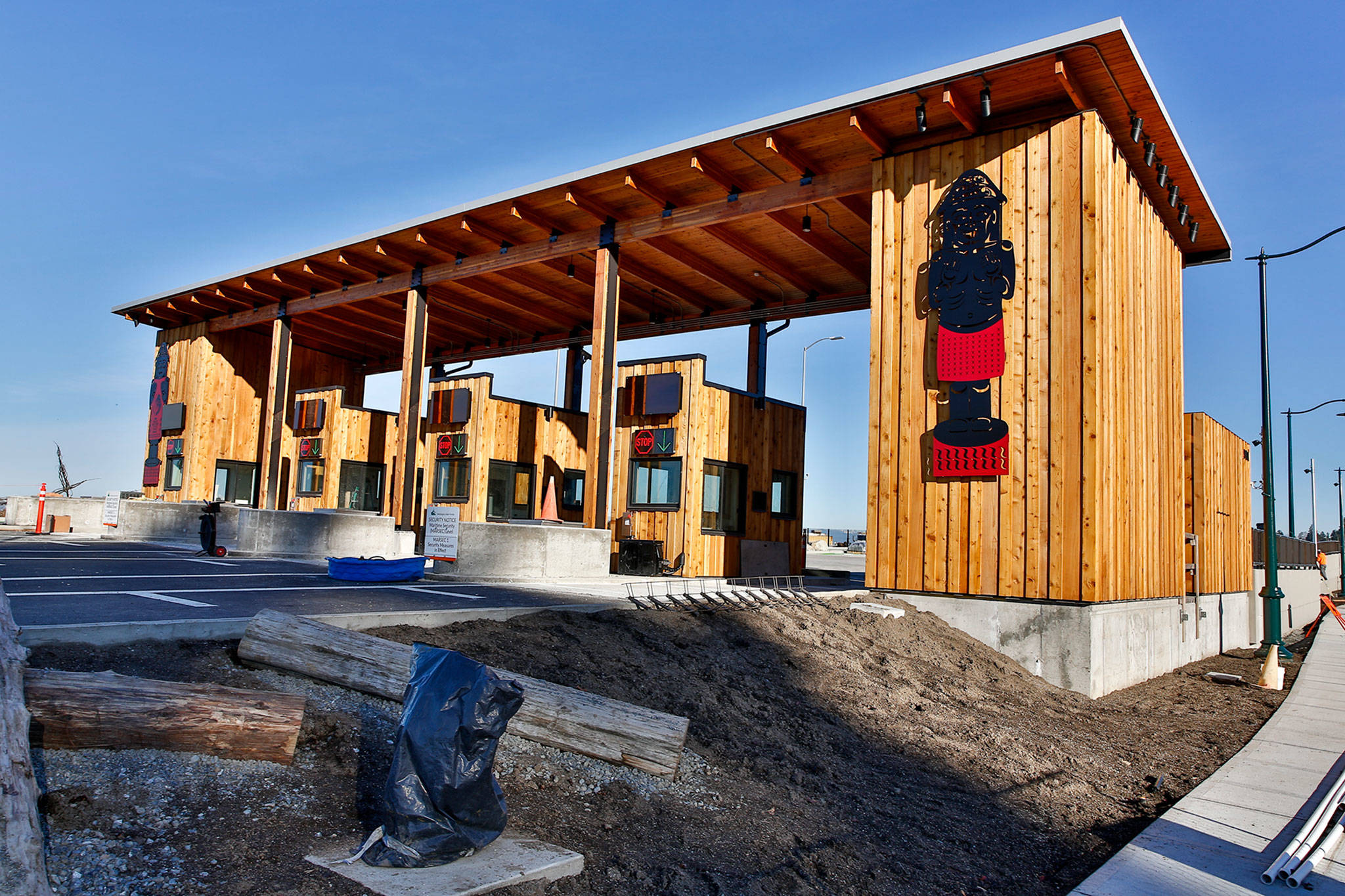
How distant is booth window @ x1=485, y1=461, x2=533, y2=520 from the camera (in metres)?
22.0

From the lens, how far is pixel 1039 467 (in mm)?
11125

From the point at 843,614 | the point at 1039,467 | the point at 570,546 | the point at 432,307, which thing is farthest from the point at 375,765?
the point at 432,307

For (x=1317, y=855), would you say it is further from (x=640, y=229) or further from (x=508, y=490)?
(x=508, y=490)

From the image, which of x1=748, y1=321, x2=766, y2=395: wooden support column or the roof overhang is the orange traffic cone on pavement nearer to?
the roof overhang

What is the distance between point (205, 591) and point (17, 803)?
6808 mm

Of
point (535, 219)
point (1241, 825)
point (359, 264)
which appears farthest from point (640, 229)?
point (1241, 825)

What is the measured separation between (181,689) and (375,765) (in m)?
1.07

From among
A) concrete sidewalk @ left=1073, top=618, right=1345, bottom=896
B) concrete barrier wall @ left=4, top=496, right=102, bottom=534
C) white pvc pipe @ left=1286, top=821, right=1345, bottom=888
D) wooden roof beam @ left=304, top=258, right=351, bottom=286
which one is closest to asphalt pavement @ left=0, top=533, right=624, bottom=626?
concrete sidewalk @ left=1073, top=618, right=1345, bottom=896

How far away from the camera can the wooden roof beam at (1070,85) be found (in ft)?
35.3

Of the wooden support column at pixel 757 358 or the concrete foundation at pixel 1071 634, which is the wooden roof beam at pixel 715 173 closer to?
the wooden support column at pixel 757 358

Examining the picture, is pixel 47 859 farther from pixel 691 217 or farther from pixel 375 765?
pixel 691 217

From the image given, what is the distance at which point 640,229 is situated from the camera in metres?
17.3

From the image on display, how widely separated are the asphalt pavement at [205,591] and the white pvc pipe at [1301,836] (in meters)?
6.25

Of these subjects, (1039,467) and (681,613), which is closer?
(681,613)
